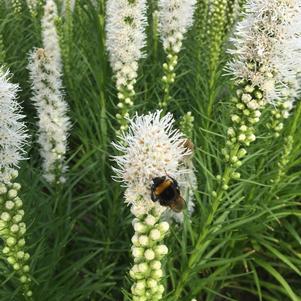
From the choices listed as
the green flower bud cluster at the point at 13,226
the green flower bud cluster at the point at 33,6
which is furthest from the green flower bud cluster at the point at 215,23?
the green flower bud cluster at the point at 13,226

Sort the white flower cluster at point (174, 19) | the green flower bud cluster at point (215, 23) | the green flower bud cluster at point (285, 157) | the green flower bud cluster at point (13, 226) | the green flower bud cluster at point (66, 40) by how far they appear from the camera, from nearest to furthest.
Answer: the green flower bud cluster at point (13, 226)
the green flower bud cluster at point (285, 157)
the white flower cluster at point (174, 19)
the green flower bud cluster at point (215, 23)
the green flower bud cluster at point (66, 40)

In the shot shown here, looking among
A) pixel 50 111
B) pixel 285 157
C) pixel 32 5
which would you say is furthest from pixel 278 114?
pixel 32 5

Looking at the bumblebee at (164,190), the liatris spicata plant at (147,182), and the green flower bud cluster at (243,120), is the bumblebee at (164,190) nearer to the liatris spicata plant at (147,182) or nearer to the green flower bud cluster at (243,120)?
the liatris spicata plant at (147,182)

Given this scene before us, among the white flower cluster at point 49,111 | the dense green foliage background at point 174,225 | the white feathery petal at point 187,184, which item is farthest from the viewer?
the white flower cluster at point 49,111

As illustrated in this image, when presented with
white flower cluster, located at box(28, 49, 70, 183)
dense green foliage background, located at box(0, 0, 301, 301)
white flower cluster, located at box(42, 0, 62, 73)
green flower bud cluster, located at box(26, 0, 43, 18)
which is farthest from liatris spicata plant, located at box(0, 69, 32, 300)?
green flower bud cluster, located at box(26, 0, 43, 18)

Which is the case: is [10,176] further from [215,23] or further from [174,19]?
[215,23]

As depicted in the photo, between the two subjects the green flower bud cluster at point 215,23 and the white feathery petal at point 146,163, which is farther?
the green flower bud cluster at point 215,23
